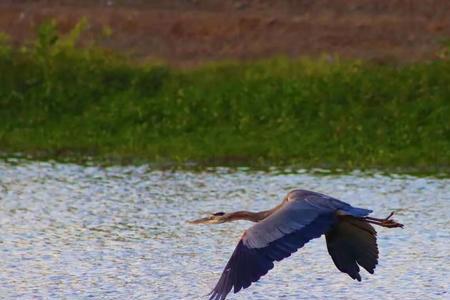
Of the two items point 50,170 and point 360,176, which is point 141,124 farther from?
point 360,176

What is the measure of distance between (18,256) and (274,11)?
9191mm

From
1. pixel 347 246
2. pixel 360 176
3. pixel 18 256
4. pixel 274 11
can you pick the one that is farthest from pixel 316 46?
pixel 347 246

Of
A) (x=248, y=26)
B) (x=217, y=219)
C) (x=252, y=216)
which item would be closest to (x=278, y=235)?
(x=252, y=216)

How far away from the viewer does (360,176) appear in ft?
45.9

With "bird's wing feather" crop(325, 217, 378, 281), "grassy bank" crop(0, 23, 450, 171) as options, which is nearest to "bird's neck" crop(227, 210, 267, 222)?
"bird's wing feather" crop(325, 217, 378, 281)

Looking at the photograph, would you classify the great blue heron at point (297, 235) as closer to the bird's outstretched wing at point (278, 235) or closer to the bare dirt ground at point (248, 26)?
the bird's outstretched wing at point (278, 235)

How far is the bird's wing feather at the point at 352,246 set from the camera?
875cm

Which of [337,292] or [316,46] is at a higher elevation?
[316,46]

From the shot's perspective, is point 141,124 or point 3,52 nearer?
point 141,124

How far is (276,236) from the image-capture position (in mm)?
7984

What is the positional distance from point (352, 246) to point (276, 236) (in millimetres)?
937

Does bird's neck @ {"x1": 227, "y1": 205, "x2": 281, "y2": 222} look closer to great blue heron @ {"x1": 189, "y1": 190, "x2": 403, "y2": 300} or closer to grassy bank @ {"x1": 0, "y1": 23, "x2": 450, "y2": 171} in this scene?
great blue heron @ {"x1": 189, "y1": 190, "x2": 403, "y2": 300}

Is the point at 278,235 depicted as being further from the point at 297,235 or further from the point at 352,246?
the point at 352,246

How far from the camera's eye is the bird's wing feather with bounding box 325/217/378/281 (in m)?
8.75
